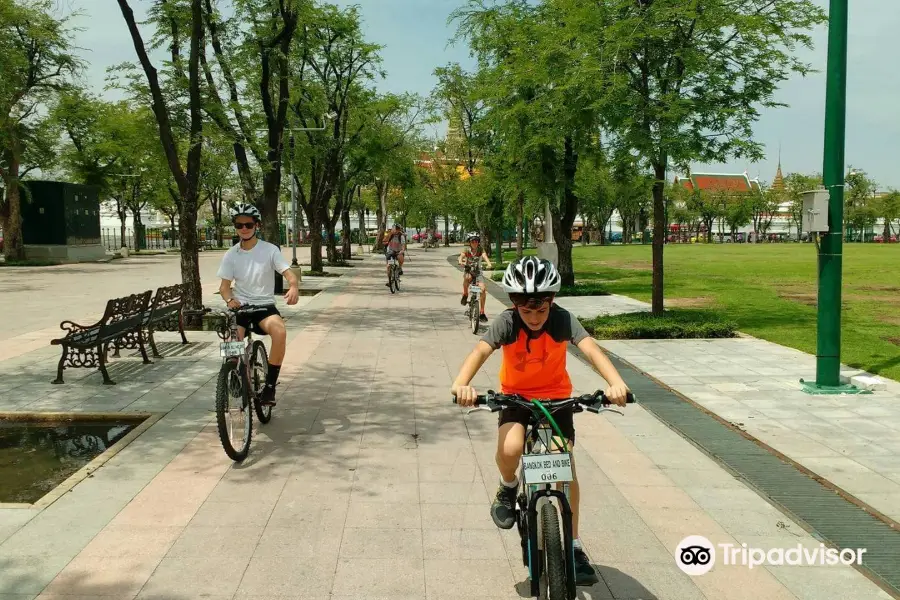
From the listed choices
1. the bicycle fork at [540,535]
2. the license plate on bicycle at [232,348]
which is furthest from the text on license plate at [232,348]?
the bicycle fork at [540,535]

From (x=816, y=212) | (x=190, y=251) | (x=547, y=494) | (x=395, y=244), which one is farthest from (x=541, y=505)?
(x=395, y=244)

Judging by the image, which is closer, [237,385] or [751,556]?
[751,556]

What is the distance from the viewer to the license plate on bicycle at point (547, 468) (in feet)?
10.5

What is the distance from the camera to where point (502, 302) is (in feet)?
62.5

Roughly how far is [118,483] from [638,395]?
5.22m

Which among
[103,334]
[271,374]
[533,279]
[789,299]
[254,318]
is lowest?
[789,299]

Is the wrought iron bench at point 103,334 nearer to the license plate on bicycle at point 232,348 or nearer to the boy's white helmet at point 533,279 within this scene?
the license plate on bicycle at point 232,348

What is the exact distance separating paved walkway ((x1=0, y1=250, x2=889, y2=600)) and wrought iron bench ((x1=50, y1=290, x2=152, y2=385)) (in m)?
0.36

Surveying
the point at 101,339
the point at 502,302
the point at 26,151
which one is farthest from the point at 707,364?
the point at 26,151

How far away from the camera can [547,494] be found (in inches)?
127

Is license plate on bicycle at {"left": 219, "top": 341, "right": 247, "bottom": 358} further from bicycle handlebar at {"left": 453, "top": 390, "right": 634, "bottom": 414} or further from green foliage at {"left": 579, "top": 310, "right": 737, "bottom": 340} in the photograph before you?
green foliage at {"left": 579, "top": 310, "right": 737, "bottom": 340}

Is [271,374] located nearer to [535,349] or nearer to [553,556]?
[535,349]

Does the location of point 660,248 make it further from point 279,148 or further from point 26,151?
point 26,151

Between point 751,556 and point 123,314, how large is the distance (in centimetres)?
782
